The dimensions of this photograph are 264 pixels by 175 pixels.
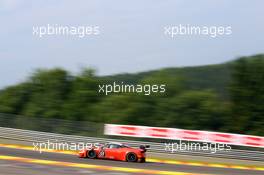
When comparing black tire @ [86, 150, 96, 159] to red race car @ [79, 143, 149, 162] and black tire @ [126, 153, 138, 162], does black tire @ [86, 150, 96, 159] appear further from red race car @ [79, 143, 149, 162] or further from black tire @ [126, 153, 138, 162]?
black tire @ [126, 153, 138, 162]

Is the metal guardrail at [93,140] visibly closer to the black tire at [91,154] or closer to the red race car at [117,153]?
the red race car at [117,153]

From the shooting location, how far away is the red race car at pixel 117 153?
68.0 feet

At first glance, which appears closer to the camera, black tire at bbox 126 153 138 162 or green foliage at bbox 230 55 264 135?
black tire at bbox 126 153 138 162

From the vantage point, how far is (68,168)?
58.3 feet

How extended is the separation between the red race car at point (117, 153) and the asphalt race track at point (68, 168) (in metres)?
0.44

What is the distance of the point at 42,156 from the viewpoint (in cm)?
2102

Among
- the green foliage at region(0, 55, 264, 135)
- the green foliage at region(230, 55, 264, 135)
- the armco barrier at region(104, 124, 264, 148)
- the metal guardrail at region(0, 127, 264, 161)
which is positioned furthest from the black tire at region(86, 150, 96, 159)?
the green foliage at region(230, 55, 264, 135)

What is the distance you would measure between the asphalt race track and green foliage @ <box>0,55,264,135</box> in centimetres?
2016

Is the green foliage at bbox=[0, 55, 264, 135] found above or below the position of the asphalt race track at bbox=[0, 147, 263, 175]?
above

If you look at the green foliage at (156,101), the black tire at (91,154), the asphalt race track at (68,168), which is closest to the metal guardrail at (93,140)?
the asphalt race track at (68,168)

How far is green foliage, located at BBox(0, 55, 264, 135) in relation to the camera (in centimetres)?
4156

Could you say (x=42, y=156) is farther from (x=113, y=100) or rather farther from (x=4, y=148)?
(x=113, y=100)

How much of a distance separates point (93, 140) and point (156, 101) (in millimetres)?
19641

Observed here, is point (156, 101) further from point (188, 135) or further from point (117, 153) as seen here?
point (117, 153)
